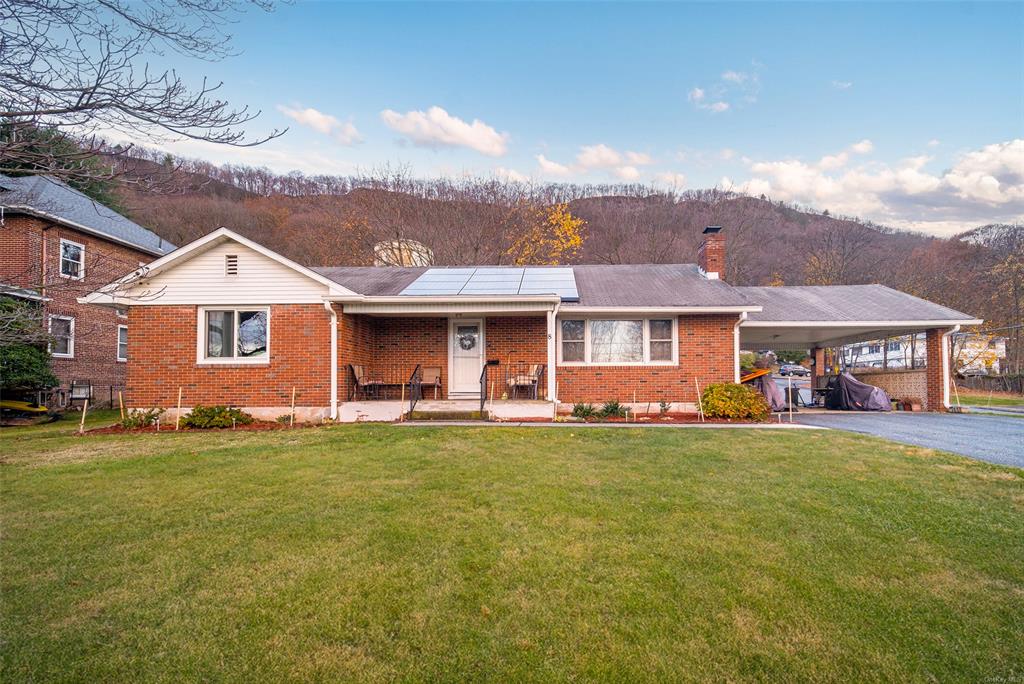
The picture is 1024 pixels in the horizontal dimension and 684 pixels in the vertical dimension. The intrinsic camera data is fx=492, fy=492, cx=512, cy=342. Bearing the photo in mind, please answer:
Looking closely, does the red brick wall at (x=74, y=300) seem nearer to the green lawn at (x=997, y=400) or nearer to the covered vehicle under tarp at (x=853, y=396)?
the covered vehicle under tarp at (x=853, y=396)

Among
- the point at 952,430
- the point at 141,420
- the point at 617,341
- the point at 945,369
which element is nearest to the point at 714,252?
the point at 617,341

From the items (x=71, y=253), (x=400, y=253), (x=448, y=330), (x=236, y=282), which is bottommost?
(x=448, y=330)

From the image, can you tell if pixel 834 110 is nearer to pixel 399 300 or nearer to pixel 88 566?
pixel 399 300

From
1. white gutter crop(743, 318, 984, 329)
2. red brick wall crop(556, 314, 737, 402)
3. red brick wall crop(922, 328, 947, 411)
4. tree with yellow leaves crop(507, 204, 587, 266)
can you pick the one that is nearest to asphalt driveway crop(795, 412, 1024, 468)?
red brick wall crop(922, 328, 947, 411)

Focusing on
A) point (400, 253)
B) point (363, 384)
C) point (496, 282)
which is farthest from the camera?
point (400, 253)

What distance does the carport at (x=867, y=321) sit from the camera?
13953 mm

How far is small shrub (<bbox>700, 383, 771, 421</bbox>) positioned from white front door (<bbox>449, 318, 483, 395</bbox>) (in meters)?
5.77

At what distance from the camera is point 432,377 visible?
13086 millimetres

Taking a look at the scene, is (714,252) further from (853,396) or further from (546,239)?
(546,239)

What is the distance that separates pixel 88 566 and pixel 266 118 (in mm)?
3581

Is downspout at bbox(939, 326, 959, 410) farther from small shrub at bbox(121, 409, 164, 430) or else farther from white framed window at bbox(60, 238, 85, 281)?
white framed window at bbox(60, 238, 85, 281)

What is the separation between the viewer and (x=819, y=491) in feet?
17.4

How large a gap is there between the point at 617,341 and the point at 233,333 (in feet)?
30.8

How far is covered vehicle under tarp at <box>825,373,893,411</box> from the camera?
15.3m
